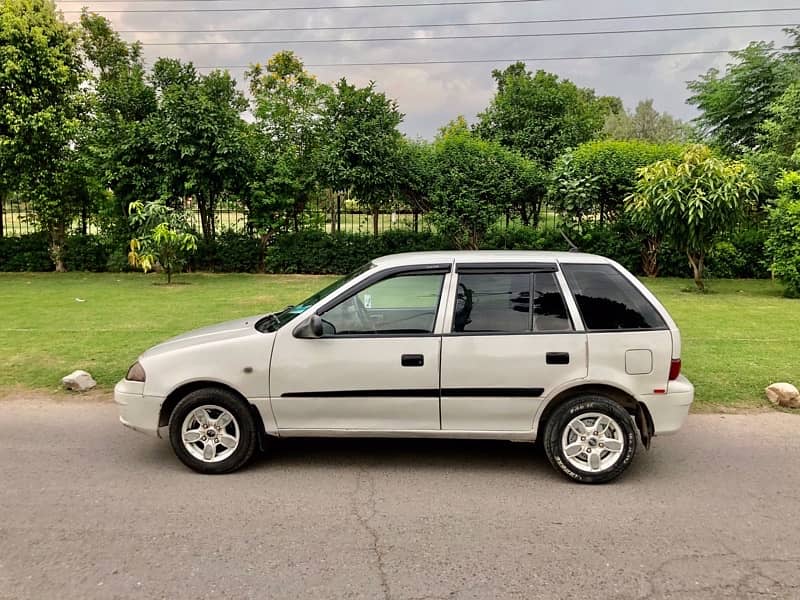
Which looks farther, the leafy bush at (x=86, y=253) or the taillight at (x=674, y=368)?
the leafy bush at (x=86, y=253)

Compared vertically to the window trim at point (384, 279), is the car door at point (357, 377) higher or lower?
lower

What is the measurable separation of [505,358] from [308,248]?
14670mm

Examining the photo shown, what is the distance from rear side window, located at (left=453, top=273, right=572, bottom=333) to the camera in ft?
14.6

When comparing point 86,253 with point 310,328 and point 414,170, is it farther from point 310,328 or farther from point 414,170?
point 310,328

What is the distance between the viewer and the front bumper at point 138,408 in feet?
14.9

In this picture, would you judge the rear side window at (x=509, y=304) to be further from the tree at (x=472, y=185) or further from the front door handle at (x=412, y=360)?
the tree at (x=472, y=185)

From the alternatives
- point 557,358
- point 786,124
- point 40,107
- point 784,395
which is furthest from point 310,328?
point 786,124

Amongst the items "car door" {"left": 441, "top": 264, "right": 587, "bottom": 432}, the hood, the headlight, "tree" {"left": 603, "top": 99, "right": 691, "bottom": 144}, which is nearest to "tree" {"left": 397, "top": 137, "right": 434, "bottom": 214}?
the hood

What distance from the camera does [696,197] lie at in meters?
13.0

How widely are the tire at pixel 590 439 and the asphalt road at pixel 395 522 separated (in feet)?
0.49

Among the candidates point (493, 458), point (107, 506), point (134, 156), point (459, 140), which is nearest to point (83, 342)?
point (107, 506)

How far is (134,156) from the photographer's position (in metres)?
16.7

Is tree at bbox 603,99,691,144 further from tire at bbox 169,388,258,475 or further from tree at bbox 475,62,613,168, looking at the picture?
tire at bbox 169,388,258,475

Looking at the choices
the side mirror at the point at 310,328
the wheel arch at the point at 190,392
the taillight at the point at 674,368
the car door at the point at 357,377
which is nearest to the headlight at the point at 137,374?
the wheel arch at the point at 190,392
